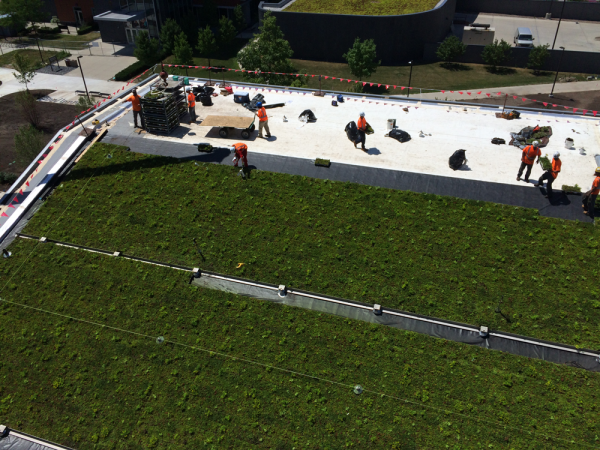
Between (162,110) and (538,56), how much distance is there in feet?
125

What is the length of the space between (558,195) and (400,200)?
687 centimetres

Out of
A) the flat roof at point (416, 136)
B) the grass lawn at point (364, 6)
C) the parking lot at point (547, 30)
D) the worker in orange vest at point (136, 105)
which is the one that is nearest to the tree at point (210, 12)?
the grass lawn at point (364, 6)

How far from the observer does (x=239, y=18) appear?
183 feet

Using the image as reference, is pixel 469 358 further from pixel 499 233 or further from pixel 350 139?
pixel 350 139

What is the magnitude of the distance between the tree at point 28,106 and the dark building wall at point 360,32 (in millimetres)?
Result: 24964

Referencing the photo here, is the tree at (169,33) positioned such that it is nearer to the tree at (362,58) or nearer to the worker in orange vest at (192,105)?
the tree at (362,58)

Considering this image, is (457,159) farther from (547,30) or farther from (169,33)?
(547,30)

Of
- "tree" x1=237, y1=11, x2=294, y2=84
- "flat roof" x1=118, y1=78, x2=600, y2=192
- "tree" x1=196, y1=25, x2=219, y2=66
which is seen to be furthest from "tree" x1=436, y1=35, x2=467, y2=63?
"tree" x1=196, y1=25, x2=219, y2=66

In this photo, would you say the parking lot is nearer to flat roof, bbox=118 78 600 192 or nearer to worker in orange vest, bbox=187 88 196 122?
flat roof, bbox=118 78 600 192

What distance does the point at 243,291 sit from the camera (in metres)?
17.4

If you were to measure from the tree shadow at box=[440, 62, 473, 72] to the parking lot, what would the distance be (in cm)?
725

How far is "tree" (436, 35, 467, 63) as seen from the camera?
1809 inches

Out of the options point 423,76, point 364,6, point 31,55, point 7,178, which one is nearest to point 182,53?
point 7,178

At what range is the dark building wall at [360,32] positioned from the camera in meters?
46.1
